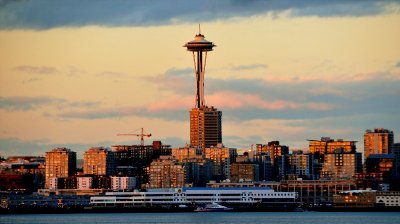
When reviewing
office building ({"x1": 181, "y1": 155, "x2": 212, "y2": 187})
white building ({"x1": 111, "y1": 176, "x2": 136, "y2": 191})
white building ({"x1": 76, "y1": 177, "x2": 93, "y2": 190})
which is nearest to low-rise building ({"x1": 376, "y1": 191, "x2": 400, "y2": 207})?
office building ({"x1": 181, "y1": 155, "x2": 212, "y2": 187})

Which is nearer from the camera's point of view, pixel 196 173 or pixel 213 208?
pixel 213 208

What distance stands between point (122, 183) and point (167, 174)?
6770mm

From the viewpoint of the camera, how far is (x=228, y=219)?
436ft

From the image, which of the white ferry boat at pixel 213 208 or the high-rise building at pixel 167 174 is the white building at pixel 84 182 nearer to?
the high-rise building at pixel 167 174

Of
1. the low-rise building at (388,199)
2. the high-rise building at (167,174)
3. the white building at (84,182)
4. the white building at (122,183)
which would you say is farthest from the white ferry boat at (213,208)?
the white building at (84,182)

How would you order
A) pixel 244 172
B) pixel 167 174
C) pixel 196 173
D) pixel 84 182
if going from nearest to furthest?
pixel 167 174
pixel 244 172
pixel 84 182
pixel 196 173

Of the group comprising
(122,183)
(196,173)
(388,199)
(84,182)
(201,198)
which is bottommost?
(388,199)

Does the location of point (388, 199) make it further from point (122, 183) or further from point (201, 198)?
point (122, 183)

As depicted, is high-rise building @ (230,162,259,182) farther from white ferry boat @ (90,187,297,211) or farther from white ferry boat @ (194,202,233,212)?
white ferry boat @ (194,202,233,212)

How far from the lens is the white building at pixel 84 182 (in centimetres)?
19254

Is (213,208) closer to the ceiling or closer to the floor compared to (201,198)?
closer to the floor

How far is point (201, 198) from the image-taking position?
165375 millimetres

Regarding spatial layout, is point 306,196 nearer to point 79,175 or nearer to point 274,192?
point 274,192

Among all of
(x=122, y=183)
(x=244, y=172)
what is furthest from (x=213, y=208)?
(x=122, y=183)
